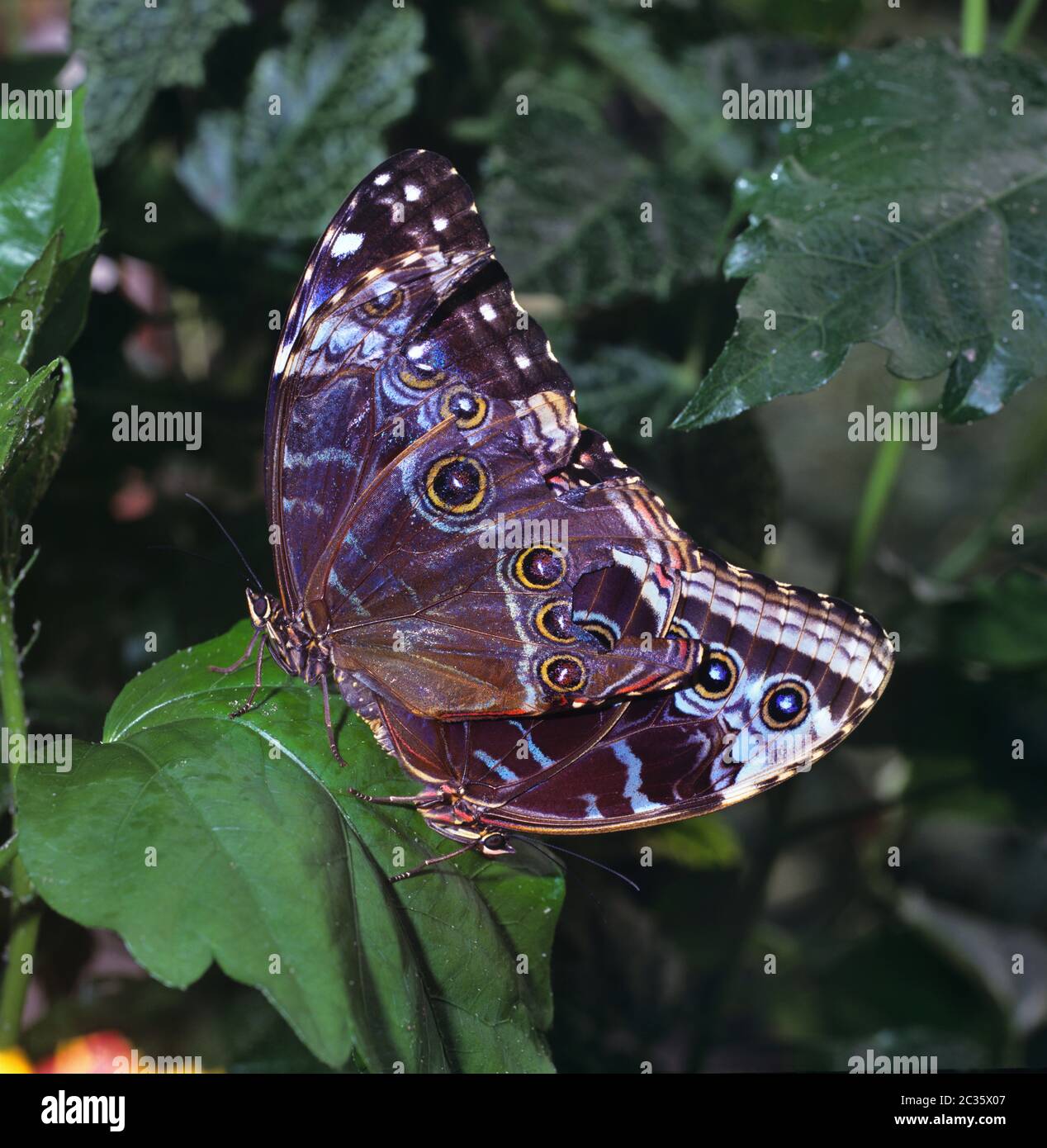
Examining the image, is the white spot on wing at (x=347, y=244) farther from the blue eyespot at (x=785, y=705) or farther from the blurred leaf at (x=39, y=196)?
the blue eyespot at (x=785, y=705)

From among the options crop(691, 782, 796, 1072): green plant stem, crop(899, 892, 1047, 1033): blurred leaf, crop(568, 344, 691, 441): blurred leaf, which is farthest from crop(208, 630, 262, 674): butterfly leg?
crop(899, 892, 1047, 1033): blurred leaf

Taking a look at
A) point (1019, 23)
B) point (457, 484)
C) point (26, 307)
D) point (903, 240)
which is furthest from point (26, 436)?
point (1019, 23)

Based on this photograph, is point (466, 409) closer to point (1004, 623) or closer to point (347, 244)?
point (347, 244)

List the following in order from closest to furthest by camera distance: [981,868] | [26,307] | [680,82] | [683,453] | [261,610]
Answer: [26,307]
[261,610]
[683,453]
[680,82]
[981,868]

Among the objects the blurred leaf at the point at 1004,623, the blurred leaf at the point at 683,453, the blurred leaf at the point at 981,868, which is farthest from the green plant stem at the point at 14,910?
the blurred leaf at the point at 981,868

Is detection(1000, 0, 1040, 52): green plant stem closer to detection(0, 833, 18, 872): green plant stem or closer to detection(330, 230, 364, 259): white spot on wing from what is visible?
detection(330, 230, 364, 259): white spot on wing
